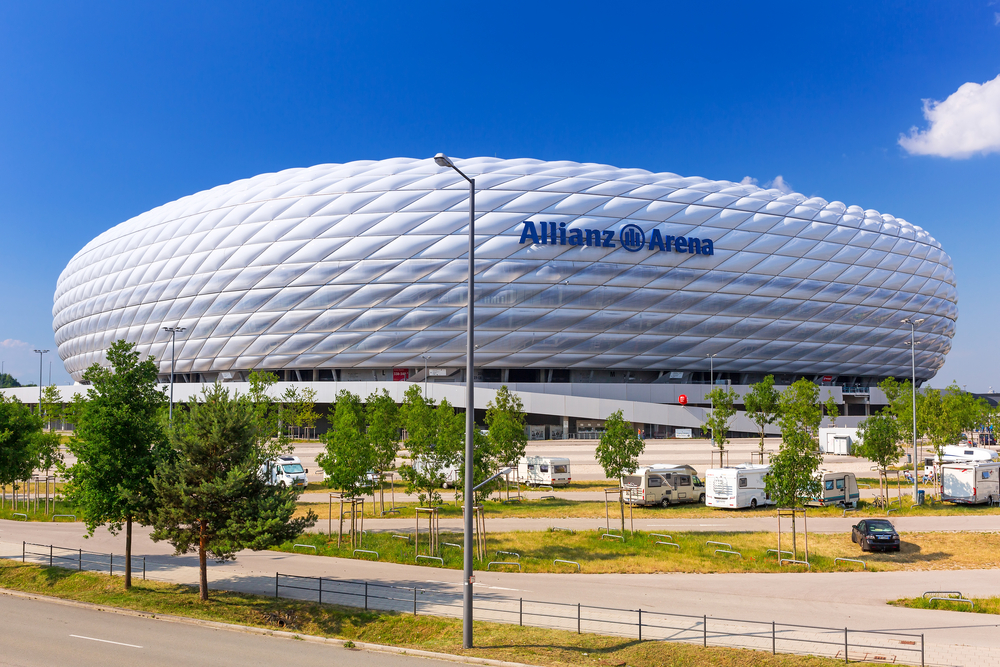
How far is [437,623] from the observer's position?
15438 millimetres

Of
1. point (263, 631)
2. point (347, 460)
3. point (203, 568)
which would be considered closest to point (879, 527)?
point (347, 460)

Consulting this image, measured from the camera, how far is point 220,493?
17344 mm

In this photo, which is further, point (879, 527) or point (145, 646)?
point (879, 527)

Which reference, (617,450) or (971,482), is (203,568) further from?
(971,482)

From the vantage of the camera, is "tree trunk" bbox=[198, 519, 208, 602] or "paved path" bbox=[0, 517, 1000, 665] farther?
"tree trunk" bbox=[198, 519, 208, 602]

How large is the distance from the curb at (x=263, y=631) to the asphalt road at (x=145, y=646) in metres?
0.13

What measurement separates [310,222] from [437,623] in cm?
6381

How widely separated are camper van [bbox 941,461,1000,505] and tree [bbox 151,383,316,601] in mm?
31712

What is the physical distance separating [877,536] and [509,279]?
164ft

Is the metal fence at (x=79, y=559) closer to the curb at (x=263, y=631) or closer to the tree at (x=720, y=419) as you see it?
the curb at (x=263, y=631)

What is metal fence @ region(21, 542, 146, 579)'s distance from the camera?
2114 cm

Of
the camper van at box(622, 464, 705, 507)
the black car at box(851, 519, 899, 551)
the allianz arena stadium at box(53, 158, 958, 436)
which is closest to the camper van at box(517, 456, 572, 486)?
the camper van at box(622, 464, 705, 507)

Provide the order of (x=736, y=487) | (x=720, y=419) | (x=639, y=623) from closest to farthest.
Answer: (x=639, y=623), (x=736, y=487), (x=720, y=419)

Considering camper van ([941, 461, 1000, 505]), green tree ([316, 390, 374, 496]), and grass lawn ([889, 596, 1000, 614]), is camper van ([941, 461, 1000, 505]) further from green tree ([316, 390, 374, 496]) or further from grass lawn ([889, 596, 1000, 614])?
green tree ([316, 390, 374, 496])
